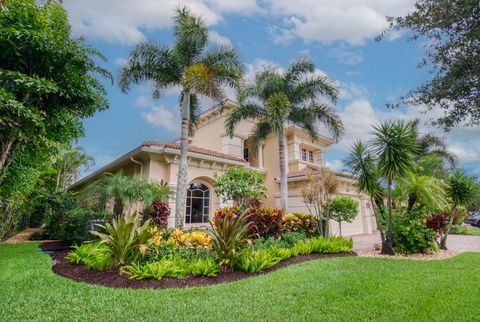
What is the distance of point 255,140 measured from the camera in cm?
1457

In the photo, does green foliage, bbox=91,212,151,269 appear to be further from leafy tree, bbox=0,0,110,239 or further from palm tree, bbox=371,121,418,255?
palm tree, bbox=371,121,418,255

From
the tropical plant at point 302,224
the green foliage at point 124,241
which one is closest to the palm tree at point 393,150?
the tropical plant at point 302,224

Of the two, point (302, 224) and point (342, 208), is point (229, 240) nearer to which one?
point (302, 224)

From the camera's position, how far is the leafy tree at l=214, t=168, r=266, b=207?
34.2 ft

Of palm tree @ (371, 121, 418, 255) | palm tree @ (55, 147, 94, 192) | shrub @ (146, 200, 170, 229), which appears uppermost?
palm tree @ (55, 147, 94, 192)

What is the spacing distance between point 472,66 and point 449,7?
96 centimetres

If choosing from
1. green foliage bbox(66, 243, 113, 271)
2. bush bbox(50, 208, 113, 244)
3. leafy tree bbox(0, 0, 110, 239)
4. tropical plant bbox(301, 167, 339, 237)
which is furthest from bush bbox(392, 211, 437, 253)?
bush bbox(50, 208, 113, 244)

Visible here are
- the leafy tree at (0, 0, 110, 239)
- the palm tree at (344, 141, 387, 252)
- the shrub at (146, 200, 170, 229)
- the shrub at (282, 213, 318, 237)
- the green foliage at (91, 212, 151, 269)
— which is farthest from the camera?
the shrub at (282, 213, 318, 237)

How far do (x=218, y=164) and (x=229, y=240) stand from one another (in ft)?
26.2

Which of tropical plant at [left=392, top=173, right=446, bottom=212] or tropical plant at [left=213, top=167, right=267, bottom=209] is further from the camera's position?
tropical plant at [left=213, top=167, right=267, bottom=209]

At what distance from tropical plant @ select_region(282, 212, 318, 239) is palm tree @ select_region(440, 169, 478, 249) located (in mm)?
5163

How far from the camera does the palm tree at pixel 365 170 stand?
926 centimetres

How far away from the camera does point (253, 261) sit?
6023 mm

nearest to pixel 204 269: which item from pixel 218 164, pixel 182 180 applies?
pixel 182 180
